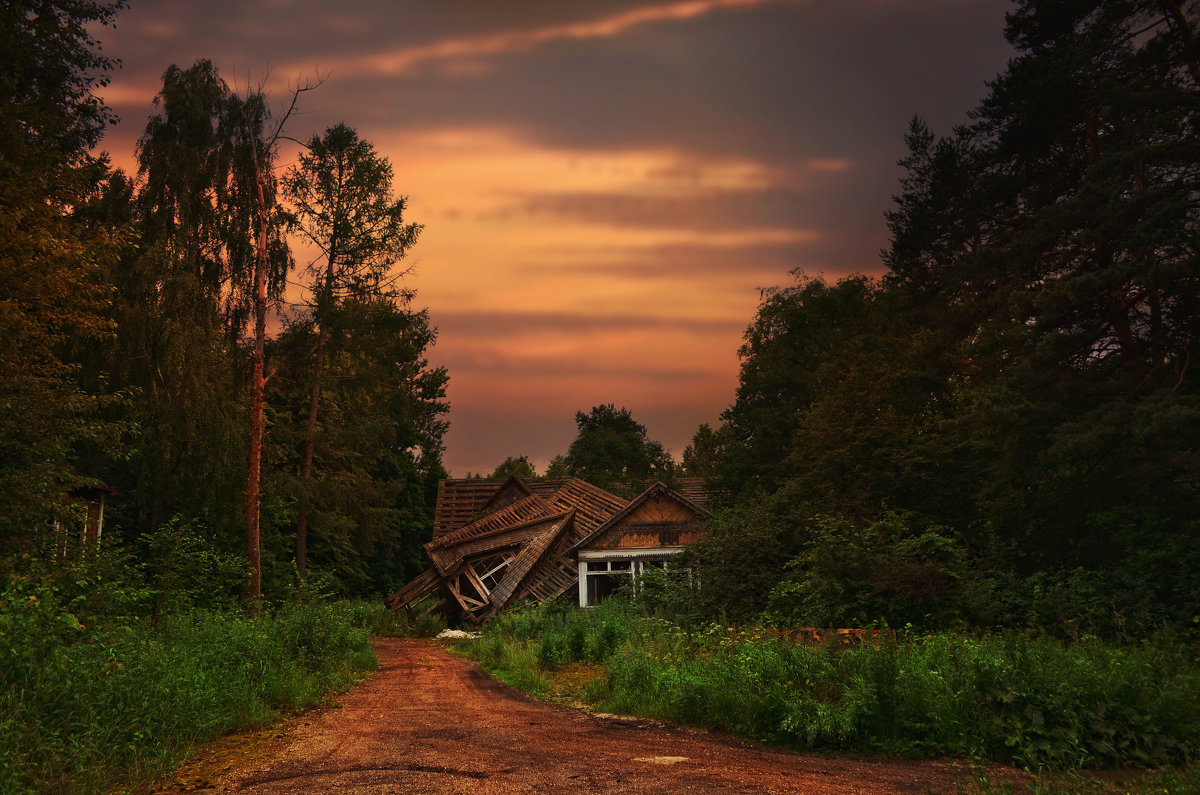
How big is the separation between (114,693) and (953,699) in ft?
27.3

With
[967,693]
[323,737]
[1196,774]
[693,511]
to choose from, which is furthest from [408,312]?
[1196,774]

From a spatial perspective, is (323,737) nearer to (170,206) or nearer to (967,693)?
(967,693)

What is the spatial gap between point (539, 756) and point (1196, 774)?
5.46 m

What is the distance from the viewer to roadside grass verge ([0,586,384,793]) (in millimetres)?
6395

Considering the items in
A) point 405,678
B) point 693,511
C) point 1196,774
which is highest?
point 693,511

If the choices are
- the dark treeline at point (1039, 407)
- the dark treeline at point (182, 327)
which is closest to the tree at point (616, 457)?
the dark treeline at point (182, 327)

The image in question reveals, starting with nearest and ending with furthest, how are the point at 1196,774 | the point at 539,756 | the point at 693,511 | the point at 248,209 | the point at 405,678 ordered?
1. the point at 1196,774
2. the point at 539,756
3. the point at 405,678
4. the point at 248,209
5. the point at 693,511

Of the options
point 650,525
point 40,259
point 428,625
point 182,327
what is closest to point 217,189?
point 182,327

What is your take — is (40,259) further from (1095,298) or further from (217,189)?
(1095,298)

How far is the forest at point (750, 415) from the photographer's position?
13203 mm

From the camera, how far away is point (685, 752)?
26.7ft

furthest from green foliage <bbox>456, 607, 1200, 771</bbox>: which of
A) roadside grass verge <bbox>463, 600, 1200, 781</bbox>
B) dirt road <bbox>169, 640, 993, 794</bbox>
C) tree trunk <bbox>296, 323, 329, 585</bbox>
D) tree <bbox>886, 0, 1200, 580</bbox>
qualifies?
tree trunk <bbox>296, 323, 329, 585</bbox>

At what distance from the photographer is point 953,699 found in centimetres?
816

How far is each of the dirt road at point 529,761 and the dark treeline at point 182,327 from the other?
5.72 m
